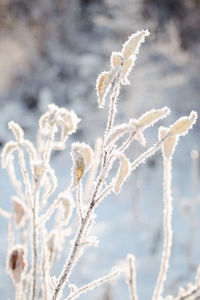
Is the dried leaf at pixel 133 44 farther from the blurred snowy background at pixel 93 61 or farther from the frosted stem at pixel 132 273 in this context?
the blurred snowy background at pixel 93 61

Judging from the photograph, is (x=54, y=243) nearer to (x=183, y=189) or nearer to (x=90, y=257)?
(x=90, y=257)

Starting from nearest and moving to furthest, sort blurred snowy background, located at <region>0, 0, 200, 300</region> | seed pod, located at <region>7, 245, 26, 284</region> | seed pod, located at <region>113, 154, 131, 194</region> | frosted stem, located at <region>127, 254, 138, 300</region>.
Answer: seed pod, located at <region>113, 154, 131, 194</region> < frosted stem, located at <region>127, 254, 138, 300</region> < seed pod, located at <region>7, 245, 26, 284</region> < blurred snowy background, located at <region>0, 0, 200, 300</region>

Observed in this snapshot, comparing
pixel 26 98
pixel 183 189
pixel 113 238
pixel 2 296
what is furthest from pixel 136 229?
pixel 26 98

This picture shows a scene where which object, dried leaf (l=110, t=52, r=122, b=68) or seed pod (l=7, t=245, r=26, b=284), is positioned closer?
dried leaf (l=110, t=52, r=122, b=68)

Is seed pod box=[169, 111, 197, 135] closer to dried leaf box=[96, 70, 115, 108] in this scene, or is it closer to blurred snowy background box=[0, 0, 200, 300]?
dried leaf box=[96, 70, 115, 108]

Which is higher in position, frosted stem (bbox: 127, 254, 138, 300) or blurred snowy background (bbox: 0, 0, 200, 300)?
blurred snowy background (bbox: 0, 0, 200, 300)

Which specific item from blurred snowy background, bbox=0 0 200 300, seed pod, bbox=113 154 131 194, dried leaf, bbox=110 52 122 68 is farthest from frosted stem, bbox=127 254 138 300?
blurred snowy background, bbox=0 0 200 300
